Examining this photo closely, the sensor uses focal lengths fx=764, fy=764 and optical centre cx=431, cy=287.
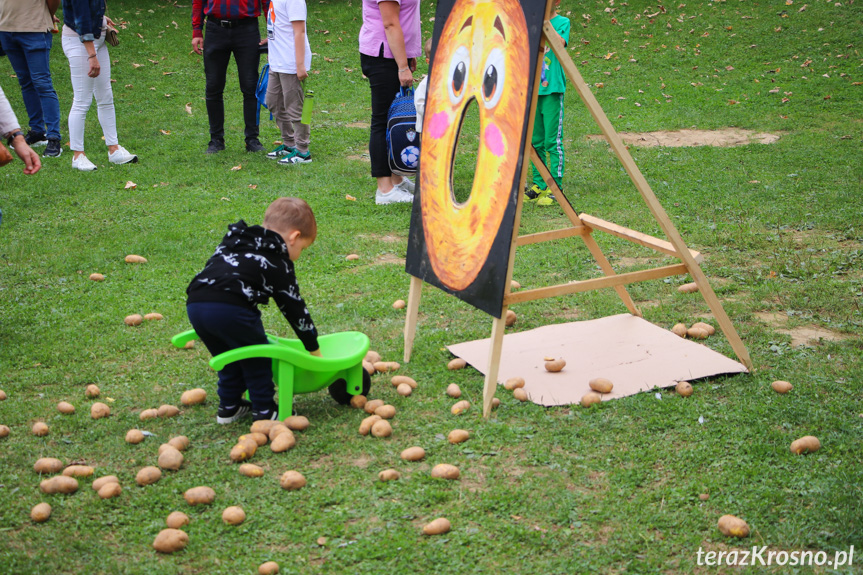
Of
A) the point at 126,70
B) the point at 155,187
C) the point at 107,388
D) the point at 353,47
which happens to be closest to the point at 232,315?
the point at 107,388

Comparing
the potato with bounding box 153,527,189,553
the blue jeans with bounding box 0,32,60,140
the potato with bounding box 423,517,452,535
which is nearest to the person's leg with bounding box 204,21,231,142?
the blue jeans with bounding box 0,32,60,140

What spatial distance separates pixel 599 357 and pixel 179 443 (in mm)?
2220

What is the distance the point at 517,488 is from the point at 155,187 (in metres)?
6.06

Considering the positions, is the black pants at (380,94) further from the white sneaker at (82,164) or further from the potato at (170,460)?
the potato at (170,460)

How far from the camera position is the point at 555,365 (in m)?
4.02

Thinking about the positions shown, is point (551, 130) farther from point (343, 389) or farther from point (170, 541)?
point (170, 541)

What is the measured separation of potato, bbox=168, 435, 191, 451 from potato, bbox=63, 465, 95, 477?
332 millimetres

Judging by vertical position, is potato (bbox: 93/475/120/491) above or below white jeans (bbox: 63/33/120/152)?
Result: below

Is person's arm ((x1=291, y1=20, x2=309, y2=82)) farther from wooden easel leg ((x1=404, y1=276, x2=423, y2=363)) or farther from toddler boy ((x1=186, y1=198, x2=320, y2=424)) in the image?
toddler boy ((x1=186, y1=198, x2=320, y2=424))

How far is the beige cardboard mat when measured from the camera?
388cm

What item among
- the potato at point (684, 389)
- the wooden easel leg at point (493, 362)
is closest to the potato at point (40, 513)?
the wooden easel leg at point (493, 362)

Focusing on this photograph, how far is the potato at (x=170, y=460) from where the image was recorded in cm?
315

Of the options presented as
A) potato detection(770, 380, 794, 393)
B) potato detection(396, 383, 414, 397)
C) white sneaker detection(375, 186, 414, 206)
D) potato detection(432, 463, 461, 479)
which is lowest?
white sneaker detection(375, 186, 414, 206)

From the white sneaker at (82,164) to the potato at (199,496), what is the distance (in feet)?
21.1
